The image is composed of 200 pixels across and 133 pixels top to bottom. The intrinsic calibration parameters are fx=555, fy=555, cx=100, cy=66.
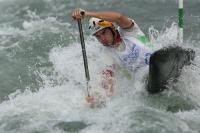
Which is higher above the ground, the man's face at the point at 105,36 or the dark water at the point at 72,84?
the man's face at the point at 105,36

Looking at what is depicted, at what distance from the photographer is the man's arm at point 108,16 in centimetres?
657

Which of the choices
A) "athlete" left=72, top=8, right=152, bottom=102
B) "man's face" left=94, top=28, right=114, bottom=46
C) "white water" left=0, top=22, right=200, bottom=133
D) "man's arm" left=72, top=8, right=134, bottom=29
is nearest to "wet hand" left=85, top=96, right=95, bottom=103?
"athlete" left=72, top=8, right=152, bottom=102

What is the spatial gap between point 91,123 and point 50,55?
12.0 ft

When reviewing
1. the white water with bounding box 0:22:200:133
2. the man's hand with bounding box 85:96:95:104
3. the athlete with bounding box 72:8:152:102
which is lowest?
the white water with bounding box 0:22:200:133

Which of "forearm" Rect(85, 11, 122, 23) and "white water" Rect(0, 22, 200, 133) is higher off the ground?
"forearm" Rect(85, 11, 122, 23)

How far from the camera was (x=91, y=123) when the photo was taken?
22.5 ft

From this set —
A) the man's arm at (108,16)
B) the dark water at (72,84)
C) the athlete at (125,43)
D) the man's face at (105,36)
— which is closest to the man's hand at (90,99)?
the athlete at (125,43)

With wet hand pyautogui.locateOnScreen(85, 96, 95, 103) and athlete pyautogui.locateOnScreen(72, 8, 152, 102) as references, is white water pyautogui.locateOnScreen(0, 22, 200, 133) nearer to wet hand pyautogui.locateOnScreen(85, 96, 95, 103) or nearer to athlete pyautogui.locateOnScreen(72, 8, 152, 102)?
wet hand pyautogui.locateOnScreen(85, 96, 95, 103)

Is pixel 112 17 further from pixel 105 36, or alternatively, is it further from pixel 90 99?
pixel 90 99

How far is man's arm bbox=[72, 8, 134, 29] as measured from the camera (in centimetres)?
657

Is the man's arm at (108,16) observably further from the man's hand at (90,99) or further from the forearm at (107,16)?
the man's hand at (90,99)

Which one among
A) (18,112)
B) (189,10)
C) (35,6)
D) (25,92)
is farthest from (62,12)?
(18,112)

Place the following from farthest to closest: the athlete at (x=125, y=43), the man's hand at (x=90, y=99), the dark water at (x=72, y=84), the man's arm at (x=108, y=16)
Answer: the man's hand at (x=90, y=99) → the athlete at (x=125, y=43) → the dark water at (x=72, y=84) → the man's arm at (x=108, y=16)

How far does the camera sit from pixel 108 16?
6.76 metres
